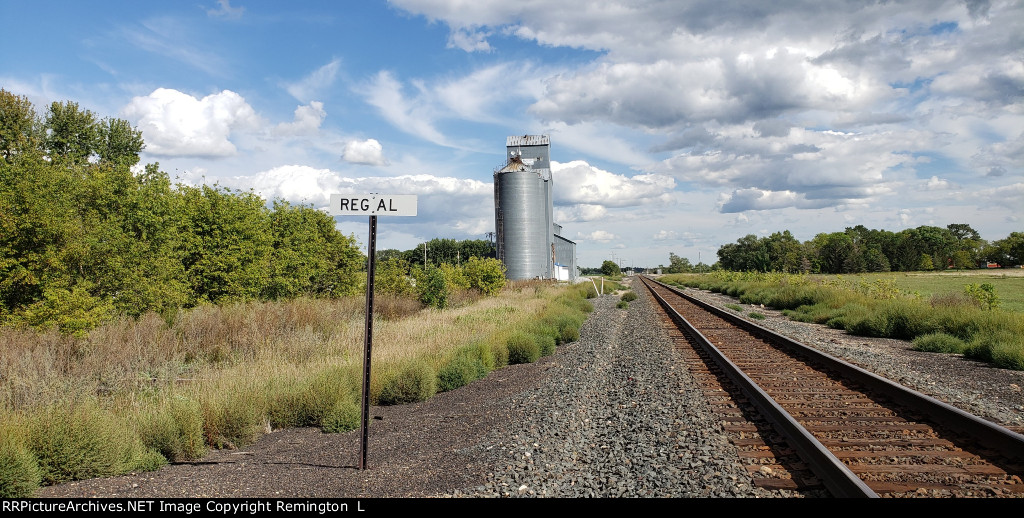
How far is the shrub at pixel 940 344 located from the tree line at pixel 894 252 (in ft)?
341

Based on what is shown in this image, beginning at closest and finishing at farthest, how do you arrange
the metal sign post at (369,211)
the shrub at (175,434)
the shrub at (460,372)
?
1. the metal sign post at (369,211)
2. the shrub at (175,434)
3. the shrub at (460,372)

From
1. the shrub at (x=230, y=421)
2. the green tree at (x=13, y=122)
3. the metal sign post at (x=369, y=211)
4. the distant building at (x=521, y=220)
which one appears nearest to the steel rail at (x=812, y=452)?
the metal sign post at (x=369, y=211)

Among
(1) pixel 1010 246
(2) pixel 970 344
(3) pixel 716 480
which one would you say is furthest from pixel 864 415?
(1) pixel 1010 246

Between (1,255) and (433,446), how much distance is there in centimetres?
1210

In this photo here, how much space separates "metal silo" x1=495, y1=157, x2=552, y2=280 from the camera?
2378 inches

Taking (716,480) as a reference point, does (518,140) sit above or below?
above

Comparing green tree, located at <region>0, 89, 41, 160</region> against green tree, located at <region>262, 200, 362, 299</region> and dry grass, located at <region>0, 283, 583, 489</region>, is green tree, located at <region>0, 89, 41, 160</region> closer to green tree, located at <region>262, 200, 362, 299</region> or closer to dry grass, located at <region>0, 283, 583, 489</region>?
green tree, located at <region>262, 200, 362, 299</region>

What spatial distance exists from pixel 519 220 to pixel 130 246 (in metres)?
46.8

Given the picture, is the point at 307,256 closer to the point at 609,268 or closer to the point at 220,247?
the point at 220,247

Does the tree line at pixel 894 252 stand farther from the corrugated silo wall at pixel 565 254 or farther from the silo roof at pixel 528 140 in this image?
the silo roof at pixel 528 140

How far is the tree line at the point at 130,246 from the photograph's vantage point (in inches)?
500

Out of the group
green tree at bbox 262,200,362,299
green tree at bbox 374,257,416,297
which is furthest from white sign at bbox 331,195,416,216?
green tree at bbox 374,257,416,297

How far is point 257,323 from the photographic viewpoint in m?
15.3
